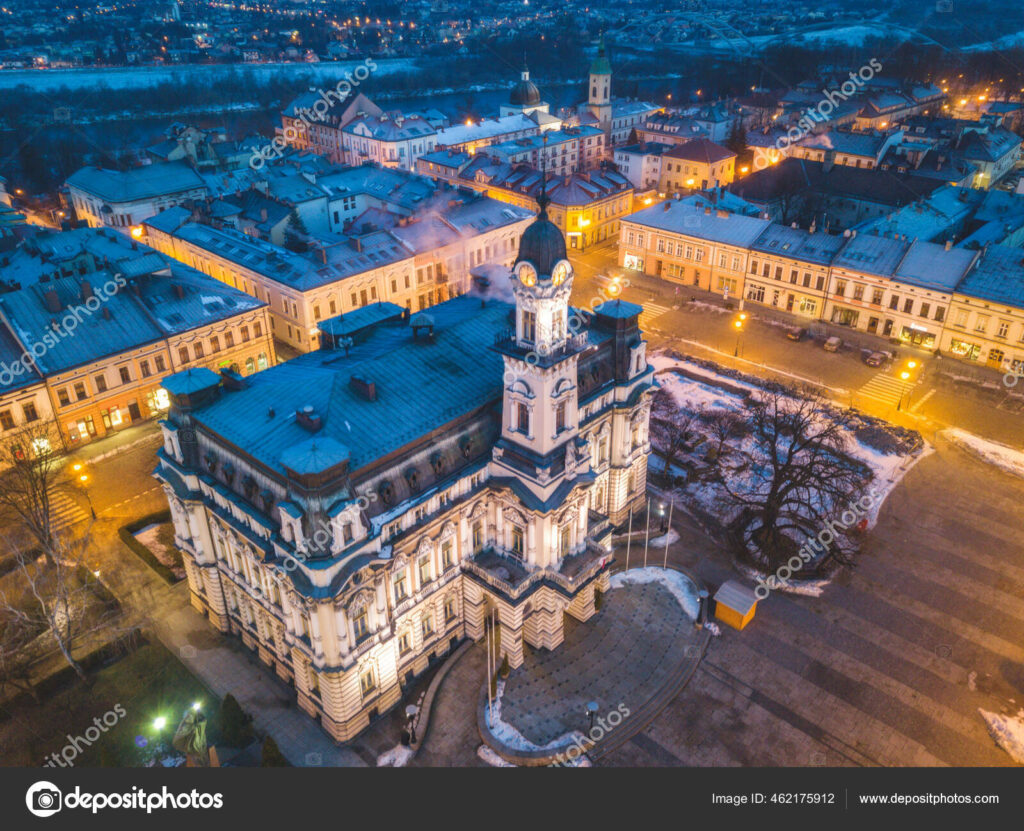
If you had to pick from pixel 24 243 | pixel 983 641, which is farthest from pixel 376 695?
pixel 24 243

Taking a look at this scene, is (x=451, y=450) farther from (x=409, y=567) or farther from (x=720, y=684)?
(x=720, y=684)

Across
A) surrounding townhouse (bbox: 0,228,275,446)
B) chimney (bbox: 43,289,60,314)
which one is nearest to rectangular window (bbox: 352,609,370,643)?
surrounding townhouse (bbox: 0,228,275,446)

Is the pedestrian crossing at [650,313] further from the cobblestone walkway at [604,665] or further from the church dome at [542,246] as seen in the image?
the church dome at [542,246]

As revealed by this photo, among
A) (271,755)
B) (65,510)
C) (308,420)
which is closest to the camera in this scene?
(271,755)

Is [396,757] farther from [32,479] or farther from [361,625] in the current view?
[32,479]

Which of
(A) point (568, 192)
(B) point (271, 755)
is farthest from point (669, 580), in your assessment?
(A) point (568, 192)

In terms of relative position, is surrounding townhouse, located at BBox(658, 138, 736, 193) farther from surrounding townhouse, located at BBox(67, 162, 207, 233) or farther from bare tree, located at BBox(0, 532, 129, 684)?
bare tree, located at BBox(0, 532, 129, 684)
